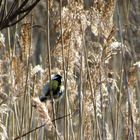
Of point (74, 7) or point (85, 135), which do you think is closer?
point (74, 7)

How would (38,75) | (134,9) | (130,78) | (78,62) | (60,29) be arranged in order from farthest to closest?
(134,9) → (38,75) → (78,62) → (130,78) → (60,29)

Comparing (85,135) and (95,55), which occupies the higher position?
(95,55)

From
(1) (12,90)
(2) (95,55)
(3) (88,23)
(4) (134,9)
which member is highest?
(4) (134,9)

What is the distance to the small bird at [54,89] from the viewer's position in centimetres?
194

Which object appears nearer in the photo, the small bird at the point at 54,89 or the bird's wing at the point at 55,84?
the small bird at the point at 54,89

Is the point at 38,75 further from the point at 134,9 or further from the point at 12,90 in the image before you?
the point at 134,9

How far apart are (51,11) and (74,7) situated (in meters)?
0.10

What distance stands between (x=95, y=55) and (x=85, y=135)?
0.38 metres

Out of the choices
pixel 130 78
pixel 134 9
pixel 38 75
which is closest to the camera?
pixel 130 78

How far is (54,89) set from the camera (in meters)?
2.10

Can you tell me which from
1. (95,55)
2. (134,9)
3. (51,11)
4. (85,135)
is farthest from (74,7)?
(134,9)

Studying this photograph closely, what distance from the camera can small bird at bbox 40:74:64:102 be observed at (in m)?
1.94

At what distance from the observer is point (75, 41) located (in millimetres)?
2115

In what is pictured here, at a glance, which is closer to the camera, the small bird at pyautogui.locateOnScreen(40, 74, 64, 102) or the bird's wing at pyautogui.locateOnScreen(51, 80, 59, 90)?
the small bird at pyautogui.locateOnScreen(40, 74, 64, 102)
